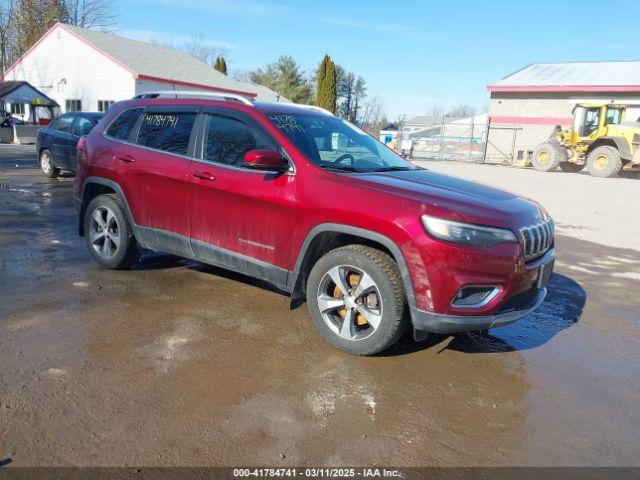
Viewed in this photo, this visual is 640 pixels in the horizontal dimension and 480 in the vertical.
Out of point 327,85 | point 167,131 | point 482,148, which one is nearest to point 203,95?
point 167,131

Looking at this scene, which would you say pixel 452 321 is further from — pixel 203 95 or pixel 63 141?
pixel 63 141

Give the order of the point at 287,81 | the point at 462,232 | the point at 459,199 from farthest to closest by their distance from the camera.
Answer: the point at 287,81, the point at 459,199, the point at 462,232

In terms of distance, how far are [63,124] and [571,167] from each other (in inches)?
855

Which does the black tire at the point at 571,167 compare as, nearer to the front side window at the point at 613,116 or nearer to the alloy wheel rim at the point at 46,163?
the front side window at the point at 613,116

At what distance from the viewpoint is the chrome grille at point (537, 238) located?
3506mm

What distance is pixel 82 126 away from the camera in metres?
11.6

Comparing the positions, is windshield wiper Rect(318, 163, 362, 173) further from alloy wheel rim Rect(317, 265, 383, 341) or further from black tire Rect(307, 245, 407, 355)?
alloy wheel rim Rect(317, 265, 383, 341)

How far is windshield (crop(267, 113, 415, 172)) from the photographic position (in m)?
4.15

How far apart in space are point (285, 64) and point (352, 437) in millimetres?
70887

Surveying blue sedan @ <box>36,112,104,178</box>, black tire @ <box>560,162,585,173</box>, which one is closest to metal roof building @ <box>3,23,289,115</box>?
blue sedan @ <box>36,112,104,178</box>

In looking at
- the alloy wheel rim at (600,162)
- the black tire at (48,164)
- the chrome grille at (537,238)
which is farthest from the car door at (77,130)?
the alloy wheel rim at (600,162)

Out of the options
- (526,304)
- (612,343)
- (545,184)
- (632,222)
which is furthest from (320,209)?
(545,184)

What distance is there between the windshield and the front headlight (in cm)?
100

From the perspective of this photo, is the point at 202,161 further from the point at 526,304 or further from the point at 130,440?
the point at 526,304
